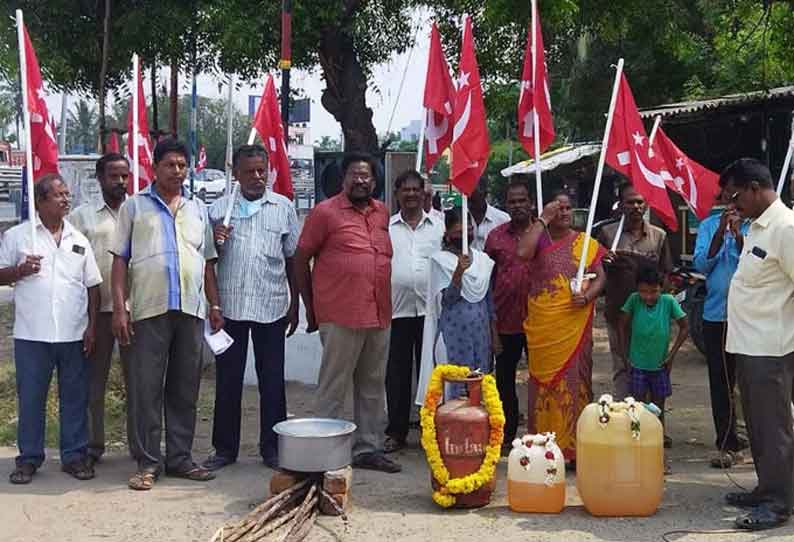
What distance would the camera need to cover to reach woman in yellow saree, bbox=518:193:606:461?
18.9ft

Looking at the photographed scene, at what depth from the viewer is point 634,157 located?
6062mm

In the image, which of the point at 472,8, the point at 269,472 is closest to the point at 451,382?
the point at 269,472

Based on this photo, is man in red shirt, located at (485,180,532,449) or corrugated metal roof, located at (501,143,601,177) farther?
corrugated metal roof, located at (501,143,601,177)

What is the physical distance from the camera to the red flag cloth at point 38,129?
5809 millimetres

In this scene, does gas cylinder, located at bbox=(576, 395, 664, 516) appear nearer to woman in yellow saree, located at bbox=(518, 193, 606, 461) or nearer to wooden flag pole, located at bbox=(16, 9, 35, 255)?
woman in yellow saree, located at bbox=(518, 193, 606, 461)

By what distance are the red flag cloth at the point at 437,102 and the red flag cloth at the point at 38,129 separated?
2475 mm

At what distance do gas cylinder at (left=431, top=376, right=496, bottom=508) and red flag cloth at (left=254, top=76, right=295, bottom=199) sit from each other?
8.05 ft

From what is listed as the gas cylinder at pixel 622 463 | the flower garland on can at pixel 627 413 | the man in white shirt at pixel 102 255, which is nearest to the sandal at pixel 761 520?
the gas cylinder at pixel 622 463

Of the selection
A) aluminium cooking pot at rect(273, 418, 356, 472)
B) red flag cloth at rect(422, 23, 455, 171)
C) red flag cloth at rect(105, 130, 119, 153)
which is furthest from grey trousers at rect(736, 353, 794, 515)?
red flag cloth at rect(105, 130, 119, 153)

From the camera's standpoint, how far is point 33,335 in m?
5.56

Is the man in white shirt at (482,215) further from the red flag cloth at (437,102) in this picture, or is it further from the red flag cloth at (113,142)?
the red flag cloth at (113,142)

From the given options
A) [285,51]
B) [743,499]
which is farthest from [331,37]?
[743,499]

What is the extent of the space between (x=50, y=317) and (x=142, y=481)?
3.56 feet

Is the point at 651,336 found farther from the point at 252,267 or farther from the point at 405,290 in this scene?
the point at 252,267
